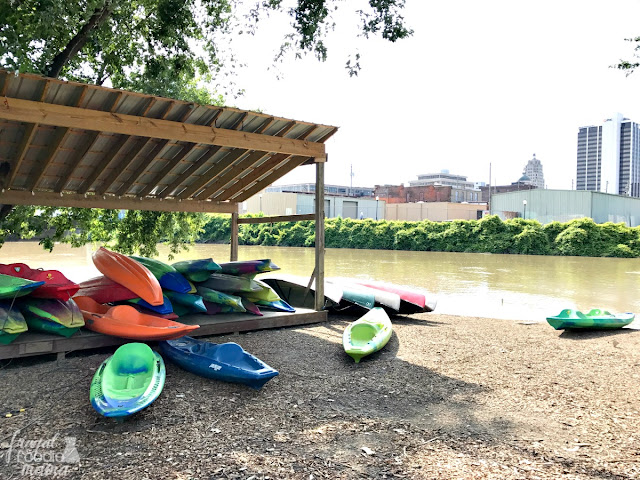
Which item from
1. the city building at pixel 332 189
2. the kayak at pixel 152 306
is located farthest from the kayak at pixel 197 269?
the city building at pixel 332 189

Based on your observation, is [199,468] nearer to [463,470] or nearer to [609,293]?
[463,470]

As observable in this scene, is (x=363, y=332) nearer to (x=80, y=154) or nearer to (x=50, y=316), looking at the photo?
(x=50, y=316)

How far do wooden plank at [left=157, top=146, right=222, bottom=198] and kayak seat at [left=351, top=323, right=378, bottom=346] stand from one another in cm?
309

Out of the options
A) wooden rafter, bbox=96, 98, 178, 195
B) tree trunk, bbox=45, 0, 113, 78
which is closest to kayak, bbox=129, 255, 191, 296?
wooden rafter, bbox=96, 98, 178, 195

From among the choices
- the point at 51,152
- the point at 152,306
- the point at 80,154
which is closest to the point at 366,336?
the point at 152,306

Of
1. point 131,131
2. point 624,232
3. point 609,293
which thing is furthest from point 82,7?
point 624,232

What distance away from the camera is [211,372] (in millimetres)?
4625

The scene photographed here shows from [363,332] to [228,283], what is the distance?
2.00m

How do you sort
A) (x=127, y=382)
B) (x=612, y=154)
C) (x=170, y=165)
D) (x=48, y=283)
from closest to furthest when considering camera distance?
(x=127, y=382), (x=48, y=283), (x=170, y=165), (x=612, y=154)

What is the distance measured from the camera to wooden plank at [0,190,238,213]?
7.28 meters

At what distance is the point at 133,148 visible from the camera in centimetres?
665

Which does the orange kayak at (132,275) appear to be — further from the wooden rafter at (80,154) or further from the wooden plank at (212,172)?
the wooden plank at (212,172)

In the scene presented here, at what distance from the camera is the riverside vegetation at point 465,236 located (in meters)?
33.8

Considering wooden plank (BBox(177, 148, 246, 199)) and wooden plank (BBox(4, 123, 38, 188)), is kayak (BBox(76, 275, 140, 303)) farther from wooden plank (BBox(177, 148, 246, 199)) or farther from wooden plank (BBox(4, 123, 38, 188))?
wooden plank (BBox(177, 148, 246, 199))
